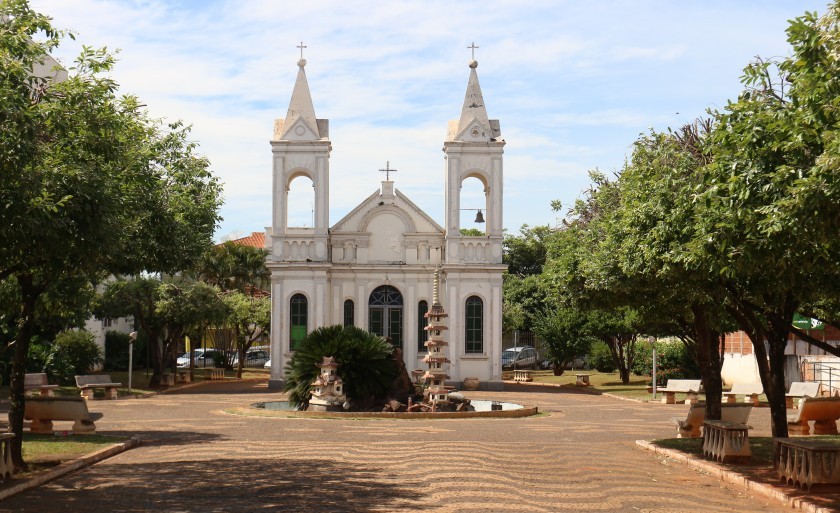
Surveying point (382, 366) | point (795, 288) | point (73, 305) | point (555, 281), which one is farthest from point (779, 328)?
point (382, 366)

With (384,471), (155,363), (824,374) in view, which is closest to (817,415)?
(384,471)

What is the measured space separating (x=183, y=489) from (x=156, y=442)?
6.58 meters

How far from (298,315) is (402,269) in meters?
4.66

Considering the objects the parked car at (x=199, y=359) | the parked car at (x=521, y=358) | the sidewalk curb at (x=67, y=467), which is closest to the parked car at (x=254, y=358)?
the parked car at (x=199, y=359)

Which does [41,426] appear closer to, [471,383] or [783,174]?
[783,174]

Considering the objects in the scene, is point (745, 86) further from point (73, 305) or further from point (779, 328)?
point (73, 305)

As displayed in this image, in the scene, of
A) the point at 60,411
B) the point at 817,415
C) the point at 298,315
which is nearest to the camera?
the point at 60,411

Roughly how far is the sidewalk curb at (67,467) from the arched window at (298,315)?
907 inches

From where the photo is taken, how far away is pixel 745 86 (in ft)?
38.5

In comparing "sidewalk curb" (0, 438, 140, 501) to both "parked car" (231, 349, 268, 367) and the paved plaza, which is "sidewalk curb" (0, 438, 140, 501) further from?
"parked car" (231, 349, 268, 367)

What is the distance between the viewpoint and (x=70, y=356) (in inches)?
1599

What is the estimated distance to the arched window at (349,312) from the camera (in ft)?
146

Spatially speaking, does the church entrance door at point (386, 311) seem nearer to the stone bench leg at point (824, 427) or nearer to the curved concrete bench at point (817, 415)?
the curved concrete bench at point (817, 415)

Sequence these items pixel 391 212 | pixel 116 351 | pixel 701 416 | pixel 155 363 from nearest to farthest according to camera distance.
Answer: pixel 701 416
pixel 155 363
pixel 391 212
pixel 116 351
